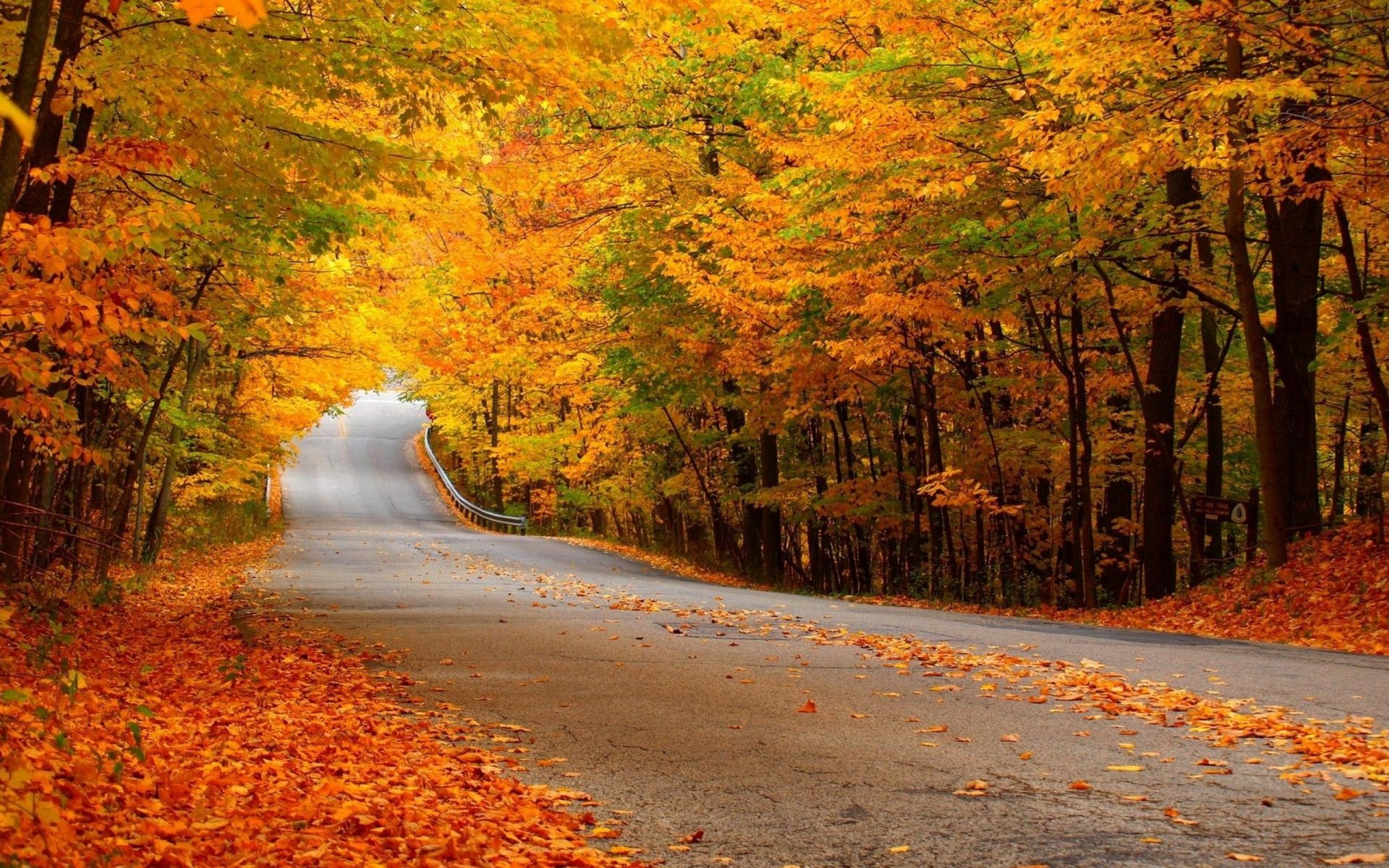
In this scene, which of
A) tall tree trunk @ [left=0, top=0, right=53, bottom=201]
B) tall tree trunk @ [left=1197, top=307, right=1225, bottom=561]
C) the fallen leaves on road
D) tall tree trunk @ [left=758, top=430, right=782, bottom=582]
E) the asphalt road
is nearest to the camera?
tall tree trunk @ [left=0, top=0, right=53, bottom=201]

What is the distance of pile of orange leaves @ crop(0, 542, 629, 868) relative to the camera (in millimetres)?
4566

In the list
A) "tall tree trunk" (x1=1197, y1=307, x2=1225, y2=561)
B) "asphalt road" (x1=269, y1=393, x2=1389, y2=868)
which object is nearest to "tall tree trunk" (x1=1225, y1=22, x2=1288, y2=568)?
"asphalt road" (x1=269, y1=393, x2=1389, y2=868)

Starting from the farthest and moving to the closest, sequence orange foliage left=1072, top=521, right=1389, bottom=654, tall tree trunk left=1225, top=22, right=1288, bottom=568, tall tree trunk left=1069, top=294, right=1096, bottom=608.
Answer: tall tree trunk left=1069, top=294, right=1096, bottom=608
tall tree trunk left=1225, top=22, right=1288, bottom=568
orange foliage left=1072, top=521, right=1389, bottom=654

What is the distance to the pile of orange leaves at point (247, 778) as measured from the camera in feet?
15.0

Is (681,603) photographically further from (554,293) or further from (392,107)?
(554,293)

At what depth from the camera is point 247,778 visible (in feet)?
18.8

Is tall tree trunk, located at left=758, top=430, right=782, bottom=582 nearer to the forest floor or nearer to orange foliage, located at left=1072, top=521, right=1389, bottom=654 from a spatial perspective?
the forest floor

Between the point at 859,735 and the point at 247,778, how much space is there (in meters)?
3.44

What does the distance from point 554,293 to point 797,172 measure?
12.2 meters

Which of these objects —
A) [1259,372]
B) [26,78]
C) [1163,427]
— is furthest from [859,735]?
[1163,427]

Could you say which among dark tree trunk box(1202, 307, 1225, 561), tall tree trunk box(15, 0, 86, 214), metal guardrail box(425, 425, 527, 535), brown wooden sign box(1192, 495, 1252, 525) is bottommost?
metal guardrail box(425, 425, 527, 535)

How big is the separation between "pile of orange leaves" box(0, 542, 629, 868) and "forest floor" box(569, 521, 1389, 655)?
29.9ft

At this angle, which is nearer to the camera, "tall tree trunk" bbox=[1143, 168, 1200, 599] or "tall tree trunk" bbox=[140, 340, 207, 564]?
"tall tree trunk" bbox=[1143, 168, 1200, 599]

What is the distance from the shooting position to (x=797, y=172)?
16891 millimetres
